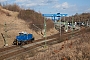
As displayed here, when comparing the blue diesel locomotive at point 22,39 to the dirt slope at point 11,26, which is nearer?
the blue diesel locomotive at point 22,39

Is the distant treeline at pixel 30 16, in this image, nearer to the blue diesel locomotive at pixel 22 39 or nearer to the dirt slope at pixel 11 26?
the dirt slope at pixel 11 26

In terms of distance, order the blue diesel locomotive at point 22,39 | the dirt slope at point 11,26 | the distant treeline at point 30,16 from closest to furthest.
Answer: the blue diesel locomotive at point 22,39, the dirt slope at point 11,26, the distant treeline at point 30,16

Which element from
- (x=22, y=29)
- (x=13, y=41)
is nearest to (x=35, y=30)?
(x=22, y=29)

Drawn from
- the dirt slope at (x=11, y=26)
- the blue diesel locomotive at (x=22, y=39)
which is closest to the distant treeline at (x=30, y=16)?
the dirt slope at (x=11, y=26)

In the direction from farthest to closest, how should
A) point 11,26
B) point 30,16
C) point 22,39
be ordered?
point 30,16, point 11,26, point 22,39

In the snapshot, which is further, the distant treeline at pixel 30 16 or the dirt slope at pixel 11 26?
the distant treeline at pixel 30 16

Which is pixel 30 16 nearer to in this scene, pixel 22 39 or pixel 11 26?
pixel 11 26

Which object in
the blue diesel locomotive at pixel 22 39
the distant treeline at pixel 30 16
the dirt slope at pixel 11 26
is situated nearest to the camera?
the blue diesel locomotive at pixel 22 39

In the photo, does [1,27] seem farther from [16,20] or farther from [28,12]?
[28,12]

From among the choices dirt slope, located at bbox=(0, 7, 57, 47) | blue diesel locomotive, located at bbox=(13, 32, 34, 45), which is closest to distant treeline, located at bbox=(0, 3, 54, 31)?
dirt slope, located at bbox=(0, 7, 57, 47)

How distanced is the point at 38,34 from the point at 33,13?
37.1 ft

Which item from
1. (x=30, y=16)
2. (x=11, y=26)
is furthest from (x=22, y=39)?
(x=30, y=16)

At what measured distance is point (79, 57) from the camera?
10.9m

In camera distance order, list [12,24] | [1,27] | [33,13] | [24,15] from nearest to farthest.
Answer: [1,27], [12,24], [24,15], [33,13]
